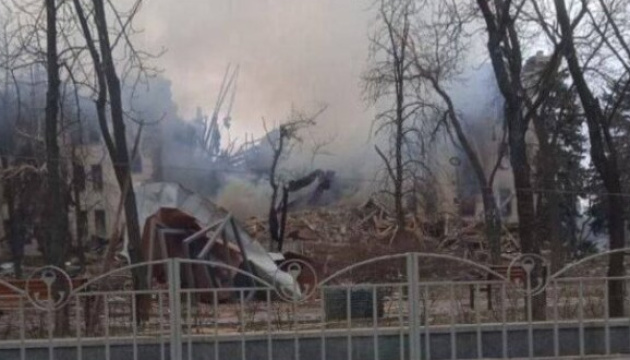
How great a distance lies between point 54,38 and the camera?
→ 1234 centimetres

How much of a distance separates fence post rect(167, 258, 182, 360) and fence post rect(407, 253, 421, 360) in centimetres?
186

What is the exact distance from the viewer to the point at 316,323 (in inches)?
392

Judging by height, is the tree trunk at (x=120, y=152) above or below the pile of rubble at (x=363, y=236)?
above

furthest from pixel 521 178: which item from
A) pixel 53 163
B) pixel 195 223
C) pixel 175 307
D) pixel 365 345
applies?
pixel 175 307

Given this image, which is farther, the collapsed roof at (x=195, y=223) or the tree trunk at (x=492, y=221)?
the tree trunk at (x=492, y=221)

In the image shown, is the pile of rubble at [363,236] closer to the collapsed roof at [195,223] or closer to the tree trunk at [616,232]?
the collapsed roof at [195,223]

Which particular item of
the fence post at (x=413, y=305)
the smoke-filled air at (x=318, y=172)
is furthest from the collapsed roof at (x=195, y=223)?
the fence post at (x=413, y=305)

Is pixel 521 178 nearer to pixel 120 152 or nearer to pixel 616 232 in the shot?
pixel 616 232

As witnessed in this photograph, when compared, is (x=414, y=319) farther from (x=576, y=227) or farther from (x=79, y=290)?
(x=576, y=227)

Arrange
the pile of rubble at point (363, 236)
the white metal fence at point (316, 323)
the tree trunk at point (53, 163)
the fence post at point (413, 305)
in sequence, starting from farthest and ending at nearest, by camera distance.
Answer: the pile of rubble at point (363, 236) < the tree trunk at point (53, 163) < the white metal fence at point (316, 323) < the fence post at point (413, 305)

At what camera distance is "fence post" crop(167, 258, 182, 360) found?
7.79 m

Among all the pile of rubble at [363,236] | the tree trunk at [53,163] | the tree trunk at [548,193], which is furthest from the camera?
the tree trunk at [548,193]

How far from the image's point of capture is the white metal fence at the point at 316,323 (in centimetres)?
812

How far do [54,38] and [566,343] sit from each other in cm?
724
